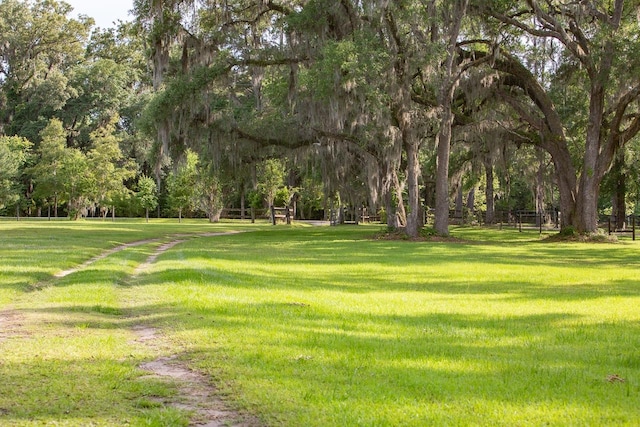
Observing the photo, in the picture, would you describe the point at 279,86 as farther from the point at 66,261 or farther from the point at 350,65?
the point at 66,261

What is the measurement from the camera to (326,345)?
6.73 metres

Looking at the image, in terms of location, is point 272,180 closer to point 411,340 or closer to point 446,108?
point 446,108

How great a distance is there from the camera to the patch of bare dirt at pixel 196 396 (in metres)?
4.52

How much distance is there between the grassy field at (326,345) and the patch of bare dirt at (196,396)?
0.08 meters

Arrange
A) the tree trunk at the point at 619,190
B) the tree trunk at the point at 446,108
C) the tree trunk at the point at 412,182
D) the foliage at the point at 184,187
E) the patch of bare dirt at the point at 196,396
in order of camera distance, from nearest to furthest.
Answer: the patch of bare dirt at the point at 196,396 < the tree trunk at the point at 446,108 < the tree trunk at the point at 412,182 < the tree trunk at the point at 619,190 < the foliage at the point at 184,187

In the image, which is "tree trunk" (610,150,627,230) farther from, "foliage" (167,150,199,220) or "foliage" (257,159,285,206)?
"foliage" (167,150,199,220)

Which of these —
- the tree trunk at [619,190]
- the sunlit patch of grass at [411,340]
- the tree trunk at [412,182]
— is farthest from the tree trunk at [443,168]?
the tree trunk at [619,190]

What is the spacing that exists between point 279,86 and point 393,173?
6463 mm

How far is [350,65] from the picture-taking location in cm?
2372

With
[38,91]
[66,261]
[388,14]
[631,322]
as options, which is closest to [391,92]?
[388,14]

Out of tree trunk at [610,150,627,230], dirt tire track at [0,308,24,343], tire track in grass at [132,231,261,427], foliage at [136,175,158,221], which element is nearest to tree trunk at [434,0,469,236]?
tree trunk at [610,150,627,230]

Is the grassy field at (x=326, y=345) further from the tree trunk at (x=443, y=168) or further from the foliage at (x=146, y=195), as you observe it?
the foliage at (x=146, y=195)

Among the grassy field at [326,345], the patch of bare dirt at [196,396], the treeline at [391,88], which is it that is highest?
the treeline at [391,88]

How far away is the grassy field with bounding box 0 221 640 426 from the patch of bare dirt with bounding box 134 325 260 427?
0.08m
